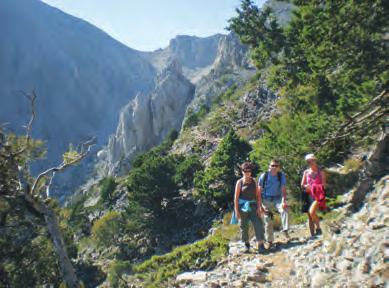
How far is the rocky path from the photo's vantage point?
6234 mm

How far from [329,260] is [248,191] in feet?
8.11

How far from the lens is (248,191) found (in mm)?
9141

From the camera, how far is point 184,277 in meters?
9.10

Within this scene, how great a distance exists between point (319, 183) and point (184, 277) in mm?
3712

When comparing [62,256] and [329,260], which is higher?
[62,256]

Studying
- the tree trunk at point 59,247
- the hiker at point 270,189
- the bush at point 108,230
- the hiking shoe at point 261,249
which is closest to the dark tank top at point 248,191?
the hiker at point 270,189

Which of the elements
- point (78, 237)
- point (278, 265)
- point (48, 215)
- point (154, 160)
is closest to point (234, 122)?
point (154, 160)

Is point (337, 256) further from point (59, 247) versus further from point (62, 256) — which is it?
point (59, 247)

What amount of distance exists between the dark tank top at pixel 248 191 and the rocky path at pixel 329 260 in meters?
1.34

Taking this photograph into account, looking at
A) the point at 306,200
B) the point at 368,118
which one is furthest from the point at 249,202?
the point at 368,118

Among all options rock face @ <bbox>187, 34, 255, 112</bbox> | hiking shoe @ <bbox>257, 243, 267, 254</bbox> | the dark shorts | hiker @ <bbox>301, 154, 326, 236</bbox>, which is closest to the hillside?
hiking shoe @ <bbox>257, 243, 267, 254</bbox>

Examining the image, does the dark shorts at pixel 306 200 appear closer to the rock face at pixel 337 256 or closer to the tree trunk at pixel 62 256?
the rock face at pixel 337 256

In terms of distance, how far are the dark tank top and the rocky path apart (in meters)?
1.34

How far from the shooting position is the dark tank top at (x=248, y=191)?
30.0ft
